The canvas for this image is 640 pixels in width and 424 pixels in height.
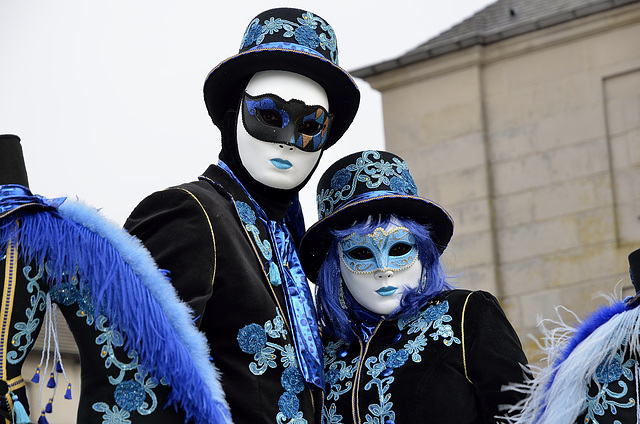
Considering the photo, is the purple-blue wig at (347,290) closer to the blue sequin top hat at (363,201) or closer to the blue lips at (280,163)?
the blue sequin top hat at (363,201)

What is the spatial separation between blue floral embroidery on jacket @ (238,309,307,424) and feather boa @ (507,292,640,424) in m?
0.82

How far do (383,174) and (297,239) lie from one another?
1.52 ft

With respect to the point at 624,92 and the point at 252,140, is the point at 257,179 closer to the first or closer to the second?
the point at 252,140

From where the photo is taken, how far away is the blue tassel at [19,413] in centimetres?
387

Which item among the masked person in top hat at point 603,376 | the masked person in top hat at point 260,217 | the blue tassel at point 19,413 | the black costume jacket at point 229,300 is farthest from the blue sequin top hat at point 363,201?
the blue tassel at point 19,413

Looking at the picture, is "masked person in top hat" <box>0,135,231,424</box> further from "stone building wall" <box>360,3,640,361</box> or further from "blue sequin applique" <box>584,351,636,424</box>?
"stone building wall" <box>360,3,640,361</box>

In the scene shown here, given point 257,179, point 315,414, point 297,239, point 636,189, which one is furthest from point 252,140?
point 636,189

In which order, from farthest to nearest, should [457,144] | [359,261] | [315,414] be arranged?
[457,144]
[359,261]
[315,414]

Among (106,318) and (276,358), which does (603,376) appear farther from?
(106,318)

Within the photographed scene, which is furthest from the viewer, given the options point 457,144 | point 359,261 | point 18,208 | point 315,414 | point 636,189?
point 457,144

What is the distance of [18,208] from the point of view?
413cm

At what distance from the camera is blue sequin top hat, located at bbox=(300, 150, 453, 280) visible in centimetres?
529

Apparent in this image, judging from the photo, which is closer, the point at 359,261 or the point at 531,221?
the point at 359,261

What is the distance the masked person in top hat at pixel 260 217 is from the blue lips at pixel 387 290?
1.00ft
